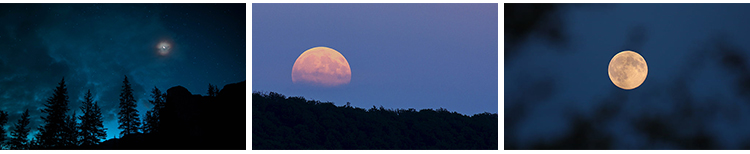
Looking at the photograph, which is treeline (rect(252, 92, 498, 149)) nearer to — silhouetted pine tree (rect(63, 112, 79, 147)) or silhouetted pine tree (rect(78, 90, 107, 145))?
silhouetted pine tree (rect(78, 90, 107, 145))

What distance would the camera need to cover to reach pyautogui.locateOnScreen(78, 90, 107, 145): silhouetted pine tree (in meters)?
6.80

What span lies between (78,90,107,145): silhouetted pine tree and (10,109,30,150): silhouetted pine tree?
30.0 inches

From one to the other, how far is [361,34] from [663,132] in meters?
6.73

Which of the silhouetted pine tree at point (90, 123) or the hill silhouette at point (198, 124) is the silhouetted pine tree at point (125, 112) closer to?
the hill silhouette at point (198, 124)

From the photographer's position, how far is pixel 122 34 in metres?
6.64

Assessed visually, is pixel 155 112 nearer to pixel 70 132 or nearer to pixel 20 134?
pixel 70 132

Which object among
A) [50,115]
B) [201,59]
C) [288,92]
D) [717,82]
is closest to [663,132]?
[717,82]

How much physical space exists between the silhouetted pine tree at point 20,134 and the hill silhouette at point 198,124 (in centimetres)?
81

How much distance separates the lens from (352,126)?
12.3 m

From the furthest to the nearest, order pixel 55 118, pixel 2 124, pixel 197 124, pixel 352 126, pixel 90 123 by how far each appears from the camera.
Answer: pixel 352 126 < pixel 197 124 < pixel 90 123 < pixel 55 118 < pixel 2 124

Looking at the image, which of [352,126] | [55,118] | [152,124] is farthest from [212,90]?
[352,126]

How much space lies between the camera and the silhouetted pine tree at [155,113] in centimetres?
757

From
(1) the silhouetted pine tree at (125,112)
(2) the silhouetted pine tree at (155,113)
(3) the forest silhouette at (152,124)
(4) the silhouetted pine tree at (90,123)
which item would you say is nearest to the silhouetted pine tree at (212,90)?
(3) the forest silhouette at (152,124)

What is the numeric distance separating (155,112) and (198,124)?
4.91 ft
